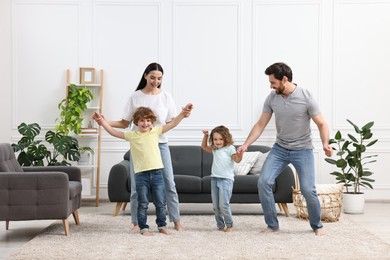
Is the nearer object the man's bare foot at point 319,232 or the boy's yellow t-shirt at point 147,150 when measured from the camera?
the boy's yellow t-shirt at point 147,150

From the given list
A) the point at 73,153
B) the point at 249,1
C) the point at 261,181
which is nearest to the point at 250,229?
the point at 261,181

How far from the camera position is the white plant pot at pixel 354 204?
22.2ft

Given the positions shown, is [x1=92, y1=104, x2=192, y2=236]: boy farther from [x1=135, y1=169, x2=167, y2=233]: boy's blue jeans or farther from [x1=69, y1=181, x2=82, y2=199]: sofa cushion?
Answer: [x1=69, y1=181, x2=82, y2=199]: sofa cushion

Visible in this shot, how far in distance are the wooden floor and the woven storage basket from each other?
0.29 m

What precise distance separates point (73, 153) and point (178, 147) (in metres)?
1.21

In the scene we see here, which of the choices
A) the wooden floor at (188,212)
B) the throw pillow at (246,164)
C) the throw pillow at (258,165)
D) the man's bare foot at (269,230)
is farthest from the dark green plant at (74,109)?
the man's bare foot at (269,230)

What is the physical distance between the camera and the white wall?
7625mm

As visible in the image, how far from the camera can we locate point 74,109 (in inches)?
287

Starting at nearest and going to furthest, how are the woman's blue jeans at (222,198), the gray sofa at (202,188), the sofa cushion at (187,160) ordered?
the woman's blue jeans at (222,198) → the gray sofa at (202,188) → the sofa cushion at (187,160)

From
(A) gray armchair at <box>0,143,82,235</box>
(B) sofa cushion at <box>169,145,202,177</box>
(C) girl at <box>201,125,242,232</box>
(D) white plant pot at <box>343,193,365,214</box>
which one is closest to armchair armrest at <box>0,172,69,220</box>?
(A) gray armchair at <box>0,143,82,235</box>

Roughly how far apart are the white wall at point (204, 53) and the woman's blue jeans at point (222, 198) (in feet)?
7.59

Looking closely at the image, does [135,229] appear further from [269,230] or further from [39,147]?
[39,147]

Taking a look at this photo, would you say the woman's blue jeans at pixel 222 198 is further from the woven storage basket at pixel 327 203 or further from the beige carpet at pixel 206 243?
the woven storage basket at pixel 327 203

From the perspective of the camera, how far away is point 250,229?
5488mm
